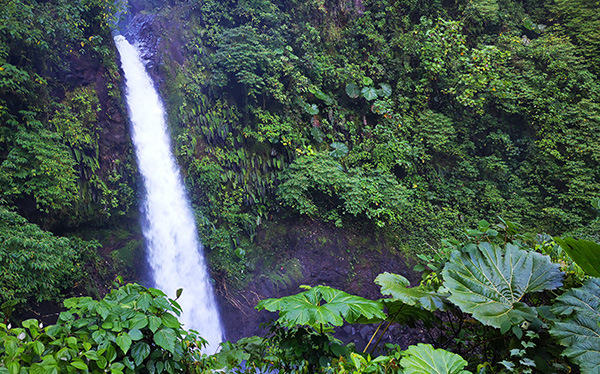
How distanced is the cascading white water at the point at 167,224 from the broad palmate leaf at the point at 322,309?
5008 millimetres

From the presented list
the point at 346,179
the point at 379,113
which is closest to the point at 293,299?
the point at 346,179

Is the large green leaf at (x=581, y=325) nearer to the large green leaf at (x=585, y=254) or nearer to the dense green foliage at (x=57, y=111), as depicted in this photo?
the large green leaf at (x=585, y=254)

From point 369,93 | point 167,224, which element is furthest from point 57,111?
point 369,93

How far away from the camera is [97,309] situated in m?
1.50

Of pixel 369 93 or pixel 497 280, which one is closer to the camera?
pixel 497 280

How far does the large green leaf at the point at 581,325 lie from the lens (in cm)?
128

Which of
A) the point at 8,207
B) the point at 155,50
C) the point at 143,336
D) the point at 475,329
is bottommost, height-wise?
the point at 8,207

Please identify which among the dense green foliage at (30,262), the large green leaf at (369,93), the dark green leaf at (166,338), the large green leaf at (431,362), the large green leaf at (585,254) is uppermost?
the large green leaf at (369,93)

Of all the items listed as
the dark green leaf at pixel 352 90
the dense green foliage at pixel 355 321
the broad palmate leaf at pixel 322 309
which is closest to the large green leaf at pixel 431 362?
the dense green foliage at pixel 355 321

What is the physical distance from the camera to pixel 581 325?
135 cm

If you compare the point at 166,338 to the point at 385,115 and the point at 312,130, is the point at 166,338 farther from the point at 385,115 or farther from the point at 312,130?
the point at 385,115

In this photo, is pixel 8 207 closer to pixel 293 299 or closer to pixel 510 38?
pixel 293 299

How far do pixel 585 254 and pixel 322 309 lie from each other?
4.16 ft

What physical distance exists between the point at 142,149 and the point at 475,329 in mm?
6373
